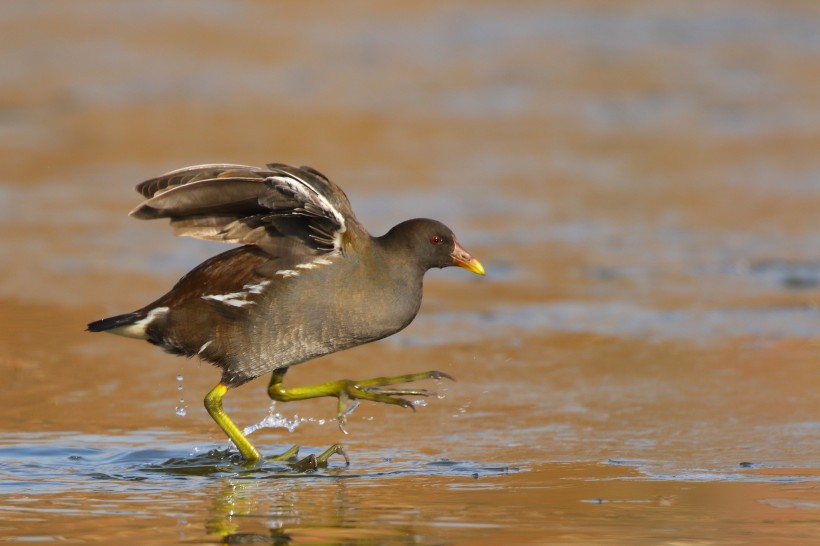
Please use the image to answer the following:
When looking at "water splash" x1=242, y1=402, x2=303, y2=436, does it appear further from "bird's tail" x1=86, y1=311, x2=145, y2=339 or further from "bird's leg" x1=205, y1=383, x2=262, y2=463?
"bird's tail" x1=86, y1=311, x2=145, y2=339

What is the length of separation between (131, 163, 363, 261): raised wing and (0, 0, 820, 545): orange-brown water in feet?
3.28

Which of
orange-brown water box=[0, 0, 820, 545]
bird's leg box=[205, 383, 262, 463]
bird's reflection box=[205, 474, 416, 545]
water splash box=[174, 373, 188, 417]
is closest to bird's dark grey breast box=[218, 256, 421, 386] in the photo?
bird's leg box=[205, 383, 262, 463]

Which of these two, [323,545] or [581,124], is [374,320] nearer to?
[323,545]

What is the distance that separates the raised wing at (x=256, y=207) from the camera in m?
6.35

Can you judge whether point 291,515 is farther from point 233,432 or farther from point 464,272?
point 464,272

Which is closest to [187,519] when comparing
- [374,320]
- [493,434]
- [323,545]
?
[323,545]

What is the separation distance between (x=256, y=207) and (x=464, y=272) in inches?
183

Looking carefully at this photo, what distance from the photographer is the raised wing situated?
20.8 feet

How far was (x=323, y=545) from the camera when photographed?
506cm

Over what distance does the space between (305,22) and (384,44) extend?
116 cm

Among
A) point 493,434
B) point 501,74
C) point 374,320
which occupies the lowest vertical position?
point 493,434

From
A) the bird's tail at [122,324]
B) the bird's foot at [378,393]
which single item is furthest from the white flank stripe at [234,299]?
the bird's foot at [378,393]

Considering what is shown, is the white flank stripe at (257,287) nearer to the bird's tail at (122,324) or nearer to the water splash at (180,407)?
the bird's tail at (122,324)

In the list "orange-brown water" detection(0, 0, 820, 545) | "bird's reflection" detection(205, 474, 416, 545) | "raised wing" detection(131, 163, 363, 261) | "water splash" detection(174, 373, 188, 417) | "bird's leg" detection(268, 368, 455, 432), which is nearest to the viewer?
"bird's reflection" detection(205, 474, 416, 545)
